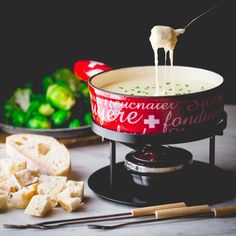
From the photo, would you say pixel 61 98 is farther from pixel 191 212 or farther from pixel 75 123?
pixel 191 212

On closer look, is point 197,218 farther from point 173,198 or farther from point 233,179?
point 233,179

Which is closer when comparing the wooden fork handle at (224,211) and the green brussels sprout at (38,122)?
the wooden fork handle at (224,211)

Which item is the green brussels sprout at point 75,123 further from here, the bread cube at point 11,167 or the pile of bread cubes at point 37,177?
the bread cube at point 11,167

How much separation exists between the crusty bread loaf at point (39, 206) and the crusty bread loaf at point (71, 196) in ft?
0.12

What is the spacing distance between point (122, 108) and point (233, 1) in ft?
3.49

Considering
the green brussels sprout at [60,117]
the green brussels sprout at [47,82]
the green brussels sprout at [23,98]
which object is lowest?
the green brussels sprout at [60,117]

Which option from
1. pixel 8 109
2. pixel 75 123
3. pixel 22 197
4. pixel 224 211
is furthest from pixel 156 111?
pixel 8 109

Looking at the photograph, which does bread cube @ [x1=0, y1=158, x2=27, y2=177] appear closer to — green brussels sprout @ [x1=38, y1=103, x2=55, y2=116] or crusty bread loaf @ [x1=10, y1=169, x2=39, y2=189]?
crusty bread loaf @ [x1=10, y1=169, x2=39, y2=189]

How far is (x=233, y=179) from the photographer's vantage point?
1944mm

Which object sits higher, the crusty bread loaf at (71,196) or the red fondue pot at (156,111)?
the red fondue pot at (156,111)

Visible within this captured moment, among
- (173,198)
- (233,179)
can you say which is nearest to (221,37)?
(233,179)

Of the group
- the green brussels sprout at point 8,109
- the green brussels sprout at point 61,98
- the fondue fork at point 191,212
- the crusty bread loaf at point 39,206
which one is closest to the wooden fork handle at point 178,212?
the fondue fork at point 191,212

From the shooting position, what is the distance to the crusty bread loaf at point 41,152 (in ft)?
6.64

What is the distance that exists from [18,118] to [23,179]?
51cm
